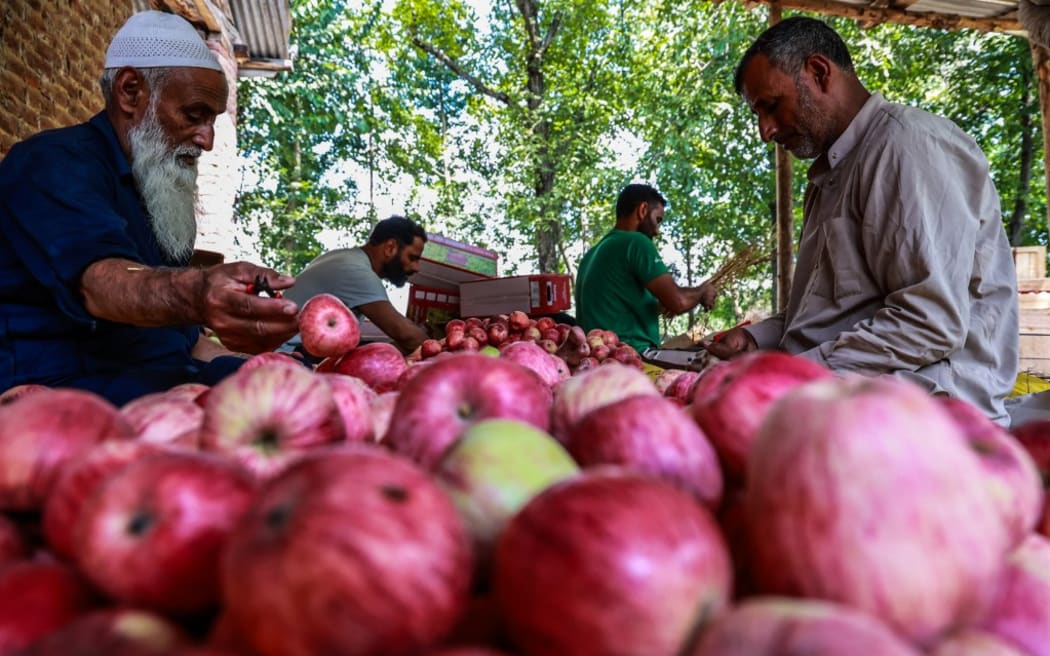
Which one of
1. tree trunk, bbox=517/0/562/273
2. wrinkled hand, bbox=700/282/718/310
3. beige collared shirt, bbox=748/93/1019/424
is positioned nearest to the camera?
beige collared shirt, bbox=748/93/1019/424

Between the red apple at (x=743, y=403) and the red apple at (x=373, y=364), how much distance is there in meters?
1.53

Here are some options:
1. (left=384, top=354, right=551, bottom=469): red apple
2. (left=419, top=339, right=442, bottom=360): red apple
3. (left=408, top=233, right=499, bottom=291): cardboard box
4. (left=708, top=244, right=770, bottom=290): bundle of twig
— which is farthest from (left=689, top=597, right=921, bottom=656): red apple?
(left=708, top=244, right=770, bottom=290): bundle of twig

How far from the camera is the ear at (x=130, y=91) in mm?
2820

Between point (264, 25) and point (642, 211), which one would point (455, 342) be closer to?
point (642, 211)

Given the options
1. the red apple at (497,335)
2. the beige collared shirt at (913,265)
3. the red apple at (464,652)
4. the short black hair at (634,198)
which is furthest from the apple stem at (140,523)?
the short black hair at (634,198)

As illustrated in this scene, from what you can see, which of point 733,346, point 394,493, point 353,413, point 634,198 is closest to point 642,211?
point 634,198

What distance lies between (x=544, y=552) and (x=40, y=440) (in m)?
0.70

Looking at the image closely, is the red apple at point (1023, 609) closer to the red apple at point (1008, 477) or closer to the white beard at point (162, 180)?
the red apple at point (1008, 477)

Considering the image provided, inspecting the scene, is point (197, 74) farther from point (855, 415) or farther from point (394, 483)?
point (855, 415)

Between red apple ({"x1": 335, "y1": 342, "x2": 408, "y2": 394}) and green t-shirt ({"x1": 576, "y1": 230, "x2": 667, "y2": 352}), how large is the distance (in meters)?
3.29

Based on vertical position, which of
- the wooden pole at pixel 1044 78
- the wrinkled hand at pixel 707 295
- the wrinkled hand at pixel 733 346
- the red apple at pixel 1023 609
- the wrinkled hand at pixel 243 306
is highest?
the wooden pole at pixel 1044 78

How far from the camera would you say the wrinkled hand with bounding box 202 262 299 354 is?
6.63ft

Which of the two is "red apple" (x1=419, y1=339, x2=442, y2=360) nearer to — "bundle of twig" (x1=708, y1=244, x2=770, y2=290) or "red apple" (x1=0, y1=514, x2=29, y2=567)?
"red apple" (x1=0, y1=514, x2=29, y2=567)

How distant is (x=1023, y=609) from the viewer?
74cm
